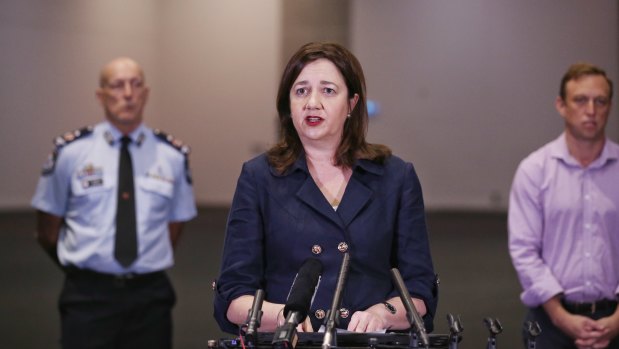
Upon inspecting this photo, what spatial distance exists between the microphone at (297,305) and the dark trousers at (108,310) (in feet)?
7.15

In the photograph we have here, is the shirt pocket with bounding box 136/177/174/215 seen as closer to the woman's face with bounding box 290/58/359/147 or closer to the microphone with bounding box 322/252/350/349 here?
the woman's face with bounding box 290/58/359/147

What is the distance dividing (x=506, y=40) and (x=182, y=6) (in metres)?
3.46

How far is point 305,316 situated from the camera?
1.61m

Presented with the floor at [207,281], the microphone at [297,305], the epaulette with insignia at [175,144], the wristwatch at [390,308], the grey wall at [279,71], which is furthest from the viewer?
the grey wall at [279,71]

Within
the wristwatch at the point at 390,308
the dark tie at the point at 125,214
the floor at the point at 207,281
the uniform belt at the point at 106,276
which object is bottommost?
the floor at the point at 207,281

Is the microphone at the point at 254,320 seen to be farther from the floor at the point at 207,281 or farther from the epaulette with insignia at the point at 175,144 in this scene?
the floor at the point at 207,281

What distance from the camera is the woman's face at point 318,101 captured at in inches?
83.6

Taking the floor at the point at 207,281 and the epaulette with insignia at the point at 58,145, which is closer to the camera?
the epaulette with insignia at the point at 58,145

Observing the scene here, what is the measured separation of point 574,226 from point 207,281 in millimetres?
3794

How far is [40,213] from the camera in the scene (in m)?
3.84

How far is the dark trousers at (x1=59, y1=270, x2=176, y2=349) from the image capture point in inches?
148

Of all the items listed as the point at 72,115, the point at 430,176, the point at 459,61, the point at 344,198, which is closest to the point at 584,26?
the point at 459,61

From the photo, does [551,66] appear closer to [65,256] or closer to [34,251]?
[34,251]

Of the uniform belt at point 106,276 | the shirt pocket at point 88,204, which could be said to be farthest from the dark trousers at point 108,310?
the shirt pocket at point 88,204
